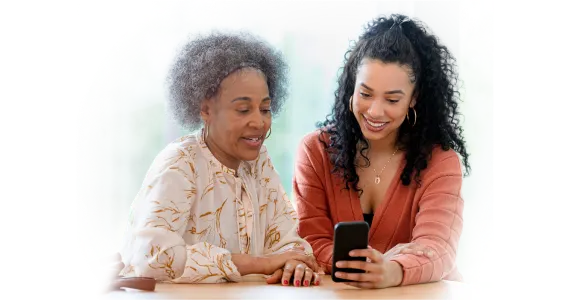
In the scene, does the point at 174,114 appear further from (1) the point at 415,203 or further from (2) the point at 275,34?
(1) the point at 415,203

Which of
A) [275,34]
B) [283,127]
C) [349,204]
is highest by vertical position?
[275,34]

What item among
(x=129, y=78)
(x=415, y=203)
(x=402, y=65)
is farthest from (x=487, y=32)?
(x=129, y=78)

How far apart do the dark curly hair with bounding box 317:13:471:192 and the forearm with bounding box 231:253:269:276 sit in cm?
18

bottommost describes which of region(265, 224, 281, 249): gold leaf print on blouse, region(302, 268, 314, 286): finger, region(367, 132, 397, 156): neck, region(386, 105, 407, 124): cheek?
region(302, 268, 314, 286): finger

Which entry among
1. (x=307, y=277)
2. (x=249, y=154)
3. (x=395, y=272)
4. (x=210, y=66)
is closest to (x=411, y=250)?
(x=395, y=272)

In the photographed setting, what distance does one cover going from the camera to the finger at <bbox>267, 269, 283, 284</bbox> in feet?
3.87

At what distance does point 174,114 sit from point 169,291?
0.25 m

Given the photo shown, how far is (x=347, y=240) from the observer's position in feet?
3.72

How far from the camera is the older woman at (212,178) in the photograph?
114 centimetres

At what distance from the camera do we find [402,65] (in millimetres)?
1210

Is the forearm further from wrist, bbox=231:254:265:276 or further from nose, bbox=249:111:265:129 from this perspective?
nose, bbox=249:111:265:129

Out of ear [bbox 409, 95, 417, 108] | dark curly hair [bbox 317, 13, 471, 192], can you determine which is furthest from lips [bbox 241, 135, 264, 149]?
ear [bbox 409, 95, 417, 108]

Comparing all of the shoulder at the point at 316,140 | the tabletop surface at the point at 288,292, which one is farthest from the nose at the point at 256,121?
the tabletop surface at the point at 288,292

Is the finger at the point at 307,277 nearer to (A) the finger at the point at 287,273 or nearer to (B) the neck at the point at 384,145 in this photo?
(A) the finger at the point at 287,273
